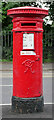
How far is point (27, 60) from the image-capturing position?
18.8 ft

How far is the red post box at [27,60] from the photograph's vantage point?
569cm

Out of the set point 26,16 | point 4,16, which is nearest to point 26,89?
A: point 26,16

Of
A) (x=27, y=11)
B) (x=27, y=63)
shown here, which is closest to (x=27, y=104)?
(x=27, y=63)

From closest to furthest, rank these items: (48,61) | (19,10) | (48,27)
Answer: (19,10) < (48,61) < (48,27)

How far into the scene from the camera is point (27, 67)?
5727 millimetres

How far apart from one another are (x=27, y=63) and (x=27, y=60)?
64 millimetres

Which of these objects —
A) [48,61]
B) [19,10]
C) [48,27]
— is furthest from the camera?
[48,27]

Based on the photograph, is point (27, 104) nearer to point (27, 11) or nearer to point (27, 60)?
point (27, 60)

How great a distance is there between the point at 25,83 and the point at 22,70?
0.28m

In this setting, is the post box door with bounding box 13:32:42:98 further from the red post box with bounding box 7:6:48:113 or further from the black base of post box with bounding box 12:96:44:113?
the black base of post box with bounding box 12:96:44:113

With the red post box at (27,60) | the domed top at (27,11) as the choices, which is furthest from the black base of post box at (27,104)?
the domed top at (27,11)

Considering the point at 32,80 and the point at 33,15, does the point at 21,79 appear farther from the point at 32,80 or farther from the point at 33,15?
the point at 33,15

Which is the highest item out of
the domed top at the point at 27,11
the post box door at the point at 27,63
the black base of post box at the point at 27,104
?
the domed top at the point at 27,11

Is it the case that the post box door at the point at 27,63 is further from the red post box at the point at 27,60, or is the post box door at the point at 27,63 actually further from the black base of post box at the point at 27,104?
the black base of post box at the point at 27,104
